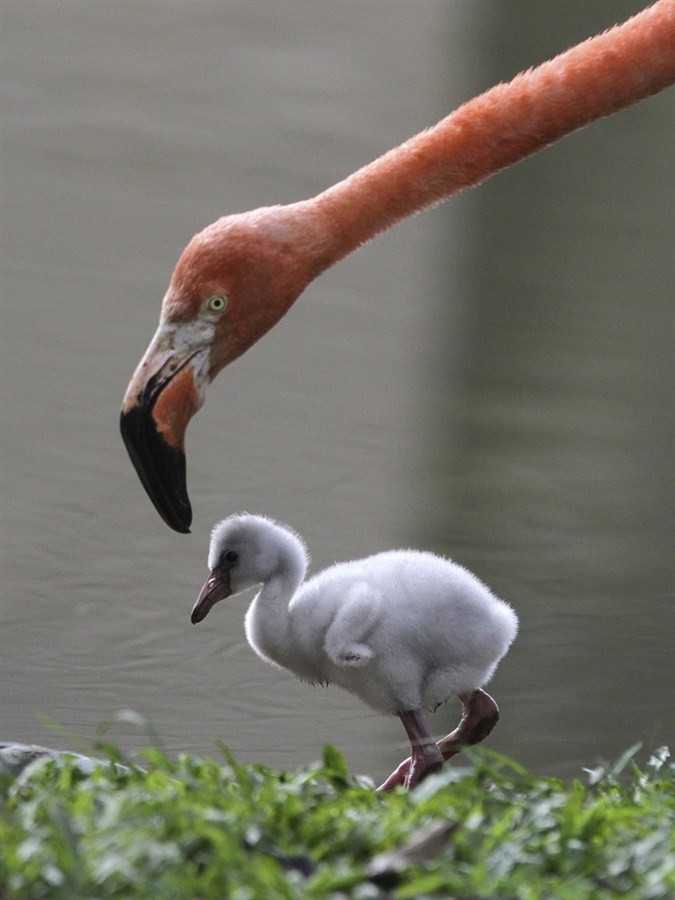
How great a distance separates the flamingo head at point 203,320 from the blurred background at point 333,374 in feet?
2.48

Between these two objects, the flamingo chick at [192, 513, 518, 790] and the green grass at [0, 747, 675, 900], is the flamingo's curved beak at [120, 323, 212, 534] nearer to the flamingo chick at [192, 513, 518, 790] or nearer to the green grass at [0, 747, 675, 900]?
the flamingo chick at [192, 513, 518, 790]

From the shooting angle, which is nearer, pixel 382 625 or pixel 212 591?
pixel 382 625

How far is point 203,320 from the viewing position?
2576 mm

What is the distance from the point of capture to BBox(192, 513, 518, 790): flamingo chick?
2.44 m

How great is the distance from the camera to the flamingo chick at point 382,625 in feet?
7.99

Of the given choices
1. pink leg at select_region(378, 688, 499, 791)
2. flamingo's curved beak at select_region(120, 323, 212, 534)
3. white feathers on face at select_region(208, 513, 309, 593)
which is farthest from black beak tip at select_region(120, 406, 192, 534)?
pink leg at select_region(378, 688, 499, 791)

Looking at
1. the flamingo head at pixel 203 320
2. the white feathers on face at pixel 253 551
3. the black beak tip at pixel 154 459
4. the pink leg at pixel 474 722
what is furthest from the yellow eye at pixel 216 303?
the pink leg at pixel 474 722

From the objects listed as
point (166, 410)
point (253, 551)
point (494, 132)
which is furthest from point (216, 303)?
point (494, 132)

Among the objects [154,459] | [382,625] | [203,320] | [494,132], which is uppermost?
[494,132]

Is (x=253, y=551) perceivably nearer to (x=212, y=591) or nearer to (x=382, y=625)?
(x=212, y=591)

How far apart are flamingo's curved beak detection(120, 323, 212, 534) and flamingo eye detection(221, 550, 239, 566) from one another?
0.40 ft

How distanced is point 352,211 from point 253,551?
0.65 metres

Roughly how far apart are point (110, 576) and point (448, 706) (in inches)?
36.3

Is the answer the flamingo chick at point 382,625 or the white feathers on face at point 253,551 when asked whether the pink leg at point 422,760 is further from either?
the white feathers on face at point 253,551
